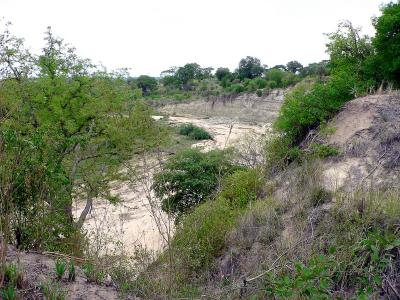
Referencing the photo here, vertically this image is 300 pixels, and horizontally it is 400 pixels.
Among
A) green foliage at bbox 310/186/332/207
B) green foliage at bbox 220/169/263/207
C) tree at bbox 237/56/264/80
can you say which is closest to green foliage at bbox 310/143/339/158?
green foliage at bbox 220/169/263/207

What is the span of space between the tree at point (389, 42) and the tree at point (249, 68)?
165 feet

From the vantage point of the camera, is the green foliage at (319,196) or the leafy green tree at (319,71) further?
the leafy green tree at (319,71)

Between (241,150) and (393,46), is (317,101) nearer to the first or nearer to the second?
(393,46)

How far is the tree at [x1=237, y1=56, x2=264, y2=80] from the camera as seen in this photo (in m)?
61.8

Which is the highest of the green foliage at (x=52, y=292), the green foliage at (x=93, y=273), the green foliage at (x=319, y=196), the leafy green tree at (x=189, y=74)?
the leafy green tree at (x=189, y=74)

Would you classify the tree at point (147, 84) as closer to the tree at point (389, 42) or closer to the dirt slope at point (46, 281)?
the tree at point (389, 42)

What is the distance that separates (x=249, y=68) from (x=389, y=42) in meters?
52.8

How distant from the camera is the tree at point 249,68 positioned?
2431 inches

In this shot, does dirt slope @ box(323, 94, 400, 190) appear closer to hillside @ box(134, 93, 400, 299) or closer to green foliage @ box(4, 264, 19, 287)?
hillside @ box(134, 93, 400, 299)

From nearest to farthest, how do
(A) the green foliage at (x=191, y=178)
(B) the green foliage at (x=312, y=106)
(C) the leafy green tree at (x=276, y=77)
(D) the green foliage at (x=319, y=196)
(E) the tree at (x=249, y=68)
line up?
1. (D) the green foliage at (x=319, y=196)
2. (B) the green foliage at (x=312, y=106)
3. (A) the green foliage at (x=191, y=178)
4. (C) the leafy green tree at (x=276, y=77)
5. (E) the tree at (x=249, y=68)

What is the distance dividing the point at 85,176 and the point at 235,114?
36.6m

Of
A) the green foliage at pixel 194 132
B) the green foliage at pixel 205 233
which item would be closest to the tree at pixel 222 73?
the green foliage at pixel 194 132

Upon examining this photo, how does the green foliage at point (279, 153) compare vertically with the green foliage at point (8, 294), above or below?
below

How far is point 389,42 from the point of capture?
10.8m
